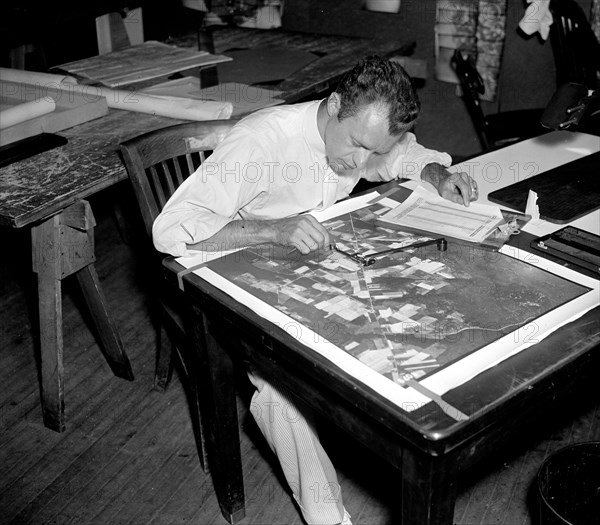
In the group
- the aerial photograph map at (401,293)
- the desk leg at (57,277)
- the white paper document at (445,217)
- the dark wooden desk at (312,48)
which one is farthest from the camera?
the dark wooden desk at (312,48)

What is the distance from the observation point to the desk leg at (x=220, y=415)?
1711 millimetres

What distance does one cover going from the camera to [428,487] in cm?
121

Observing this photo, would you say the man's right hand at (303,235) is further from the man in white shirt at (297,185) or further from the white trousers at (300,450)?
the white trousers at (300,450)

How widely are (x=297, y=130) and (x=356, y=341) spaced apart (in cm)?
78

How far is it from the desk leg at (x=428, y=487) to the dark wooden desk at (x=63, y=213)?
1241 millimetres

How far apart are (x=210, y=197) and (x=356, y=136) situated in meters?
0.38

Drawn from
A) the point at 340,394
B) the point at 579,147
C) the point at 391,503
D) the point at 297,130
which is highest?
the point at 297,130

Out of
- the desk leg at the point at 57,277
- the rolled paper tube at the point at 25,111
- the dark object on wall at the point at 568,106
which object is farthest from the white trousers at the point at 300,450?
the rolled paper tube at the point at 25,111

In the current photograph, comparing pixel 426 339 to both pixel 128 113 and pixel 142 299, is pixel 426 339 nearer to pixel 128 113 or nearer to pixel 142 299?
pixel 128 113

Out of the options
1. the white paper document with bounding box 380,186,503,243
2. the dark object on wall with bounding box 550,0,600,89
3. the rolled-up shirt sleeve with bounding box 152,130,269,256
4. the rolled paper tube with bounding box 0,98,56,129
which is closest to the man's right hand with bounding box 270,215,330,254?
the rolled-up shirt sleeve with bounding box 152,130,269,256

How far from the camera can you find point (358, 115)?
1695mm

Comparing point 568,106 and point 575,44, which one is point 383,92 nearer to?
point 568,106

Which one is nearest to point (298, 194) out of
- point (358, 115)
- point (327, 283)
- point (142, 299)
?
point (358, 115)

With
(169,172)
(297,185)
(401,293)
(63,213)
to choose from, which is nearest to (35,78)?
(63,213)
